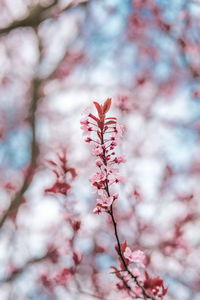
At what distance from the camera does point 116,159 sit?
4.99 ft

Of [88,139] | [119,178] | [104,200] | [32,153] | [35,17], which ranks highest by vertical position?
[35,17]

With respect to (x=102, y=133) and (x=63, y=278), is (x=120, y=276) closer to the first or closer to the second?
(x=102, y=133)

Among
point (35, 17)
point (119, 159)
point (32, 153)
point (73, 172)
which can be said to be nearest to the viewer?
point (119, 159)

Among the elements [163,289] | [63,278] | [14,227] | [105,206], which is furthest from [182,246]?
[105,206]

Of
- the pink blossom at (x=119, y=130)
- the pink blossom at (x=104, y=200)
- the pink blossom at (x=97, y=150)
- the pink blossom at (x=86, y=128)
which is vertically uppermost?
the pink blossom at (x=86, y=128)

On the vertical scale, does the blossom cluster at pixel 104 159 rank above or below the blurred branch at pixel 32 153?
below

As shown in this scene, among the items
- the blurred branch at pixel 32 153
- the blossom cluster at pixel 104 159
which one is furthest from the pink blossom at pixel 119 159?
the blurred branch at pixel 32 153

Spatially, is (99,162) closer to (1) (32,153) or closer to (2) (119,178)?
(2) (119,178)

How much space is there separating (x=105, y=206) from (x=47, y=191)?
34.2 inches

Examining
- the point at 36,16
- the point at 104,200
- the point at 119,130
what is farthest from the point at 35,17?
the point at 104,200

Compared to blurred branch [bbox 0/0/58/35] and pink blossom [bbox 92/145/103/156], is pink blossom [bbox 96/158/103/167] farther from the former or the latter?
blurred branch [bbox 0/0/58/35]

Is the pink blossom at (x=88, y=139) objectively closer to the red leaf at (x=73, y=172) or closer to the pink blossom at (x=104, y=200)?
the pink blossom at (x=104, y=200)

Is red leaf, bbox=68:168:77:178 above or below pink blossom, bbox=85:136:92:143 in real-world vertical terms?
above

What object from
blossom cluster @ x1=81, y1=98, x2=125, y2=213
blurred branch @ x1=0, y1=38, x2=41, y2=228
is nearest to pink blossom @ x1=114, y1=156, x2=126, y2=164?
blossom cluster @ x1=81, y1=98, x2=125, y2=213
